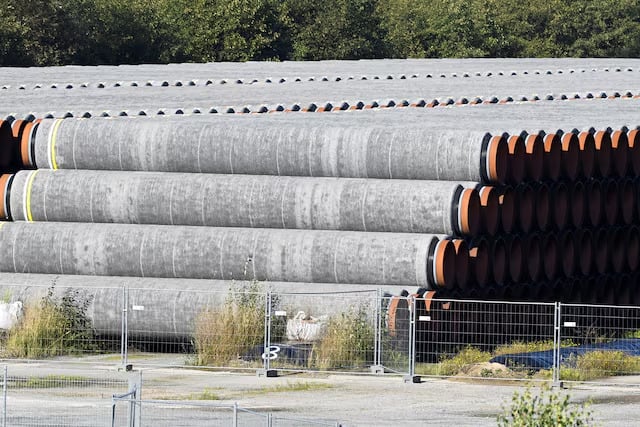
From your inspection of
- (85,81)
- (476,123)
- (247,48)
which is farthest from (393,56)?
(476,123)

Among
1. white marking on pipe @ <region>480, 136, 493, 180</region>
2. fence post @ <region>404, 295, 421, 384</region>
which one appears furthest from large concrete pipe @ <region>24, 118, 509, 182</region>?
fence post @ <region>404, 295, 421, 384</region>

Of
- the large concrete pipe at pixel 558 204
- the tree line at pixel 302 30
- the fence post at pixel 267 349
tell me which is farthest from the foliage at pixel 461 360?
the tree line at pixel 302 30

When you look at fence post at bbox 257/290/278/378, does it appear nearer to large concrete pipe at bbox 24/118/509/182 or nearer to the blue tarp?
the blue tarp

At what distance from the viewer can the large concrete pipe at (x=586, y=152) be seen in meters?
26.1

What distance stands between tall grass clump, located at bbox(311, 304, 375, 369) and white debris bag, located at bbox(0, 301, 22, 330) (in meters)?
4.96

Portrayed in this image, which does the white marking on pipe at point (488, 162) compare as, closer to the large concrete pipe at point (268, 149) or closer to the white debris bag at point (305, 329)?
the large concrete pipe at point (268, 149)

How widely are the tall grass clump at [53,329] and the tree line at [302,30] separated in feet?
137

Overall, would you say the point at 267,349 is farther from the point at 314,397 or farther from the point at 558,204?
the point at 558,204

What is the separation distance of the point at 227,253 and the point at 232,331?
2153mm

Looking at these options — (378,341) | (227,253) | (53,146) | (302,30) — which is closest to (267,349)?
(378,341)

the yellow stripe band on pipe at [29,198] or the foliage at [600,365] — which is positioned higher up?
the yellow stripe band on pipe at [29,198]

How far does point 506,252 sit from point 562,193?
2025 millimetres

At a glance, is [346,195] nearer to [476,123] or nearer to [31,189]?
[476,123]

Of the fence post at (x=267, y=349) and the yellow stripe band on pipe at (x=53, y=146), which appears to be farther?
the yellow stripe band on pipe at (x=53, y=146)
